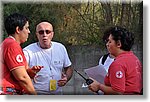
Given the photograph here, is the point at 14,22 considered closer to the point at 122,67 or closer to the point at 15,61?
the point at 15,61

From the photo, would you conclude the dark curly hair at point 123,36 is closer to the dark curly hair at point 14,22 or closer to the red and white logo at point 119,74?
the red and white logo at point 119,74

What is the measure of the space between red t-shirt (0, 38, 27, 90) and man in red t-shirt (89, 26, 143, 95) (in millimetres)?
859

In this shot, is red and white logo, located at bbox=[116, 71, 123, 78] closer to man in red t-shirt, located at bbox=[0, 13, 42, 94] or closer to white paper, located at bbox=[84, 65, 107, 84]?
white paper, located at bbox=[84, 65, 107, 84]

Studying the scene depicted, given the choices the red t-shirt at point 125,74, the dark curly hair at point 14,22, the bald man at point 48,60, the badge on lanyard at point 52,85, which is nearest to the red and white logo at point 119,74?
the red t-shirt at point 125,74

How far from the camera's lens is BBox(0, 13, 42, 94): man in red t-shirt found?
4270 mm

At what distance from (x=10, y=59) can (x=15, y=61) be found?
61 millimetres

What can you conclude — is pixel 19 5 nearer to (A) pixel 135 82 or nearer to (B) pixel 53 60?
(B) pixel 53 60

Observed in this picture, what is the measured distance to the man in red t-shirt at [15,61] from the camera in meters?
4.27

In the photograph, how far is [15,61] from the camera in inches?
168

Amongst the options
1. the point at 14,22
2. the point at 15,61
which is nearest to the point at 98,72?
the point at 15,61

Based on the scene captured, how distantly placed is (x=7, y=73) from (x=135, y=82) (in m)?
1.47

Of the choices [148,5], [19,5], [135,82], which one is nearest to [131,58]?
[135,82]

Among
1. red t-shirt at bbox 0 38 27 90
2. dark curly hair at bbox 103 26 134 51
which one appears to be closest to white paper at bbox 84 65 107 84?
dark curly hair at bbox 103 26 134 51

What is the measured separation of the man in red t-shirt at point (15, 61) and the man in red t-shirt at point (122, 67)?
76cm
